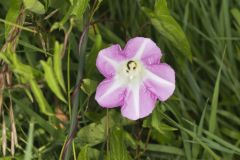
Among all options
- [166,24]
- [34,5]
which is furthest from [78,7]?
[166,24]

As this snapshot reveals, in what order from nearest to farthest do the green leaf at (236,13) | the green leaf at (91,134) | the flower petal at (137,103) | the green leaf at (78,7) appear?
the green leaf at (78,7) < the flower petal at (137,103) < the green leaf at (91,134) < the green leaf at (236,13)

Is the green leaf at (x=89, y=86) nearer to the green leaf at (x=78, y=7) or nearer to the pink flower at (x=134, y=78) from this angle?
the pink flower at (x=134, y=78)

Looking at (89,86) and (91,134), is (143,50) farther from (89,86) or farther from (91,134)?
(91,134)

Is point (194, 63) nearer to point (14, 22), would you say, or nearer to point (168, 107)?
point (168, 107)

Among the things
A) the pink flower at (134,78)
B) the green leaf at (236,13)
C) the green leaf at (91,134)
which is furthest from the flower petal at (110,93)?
the green leaf at (236,13)

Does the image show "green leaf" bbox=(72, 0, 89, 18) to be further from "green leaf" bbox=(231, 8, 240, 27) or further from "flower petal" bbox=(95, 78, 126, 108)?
"green leaf" bbox=(231, 8, 240, 27)

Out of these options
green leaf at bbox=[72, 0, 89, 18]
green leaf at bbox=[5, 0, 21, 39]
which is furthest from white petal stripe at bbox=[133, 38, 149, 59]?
green leaf at bbox=[5, 0, 21, 39]

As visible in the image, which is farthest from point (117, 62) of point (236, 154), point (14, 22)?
point (236, 154)
